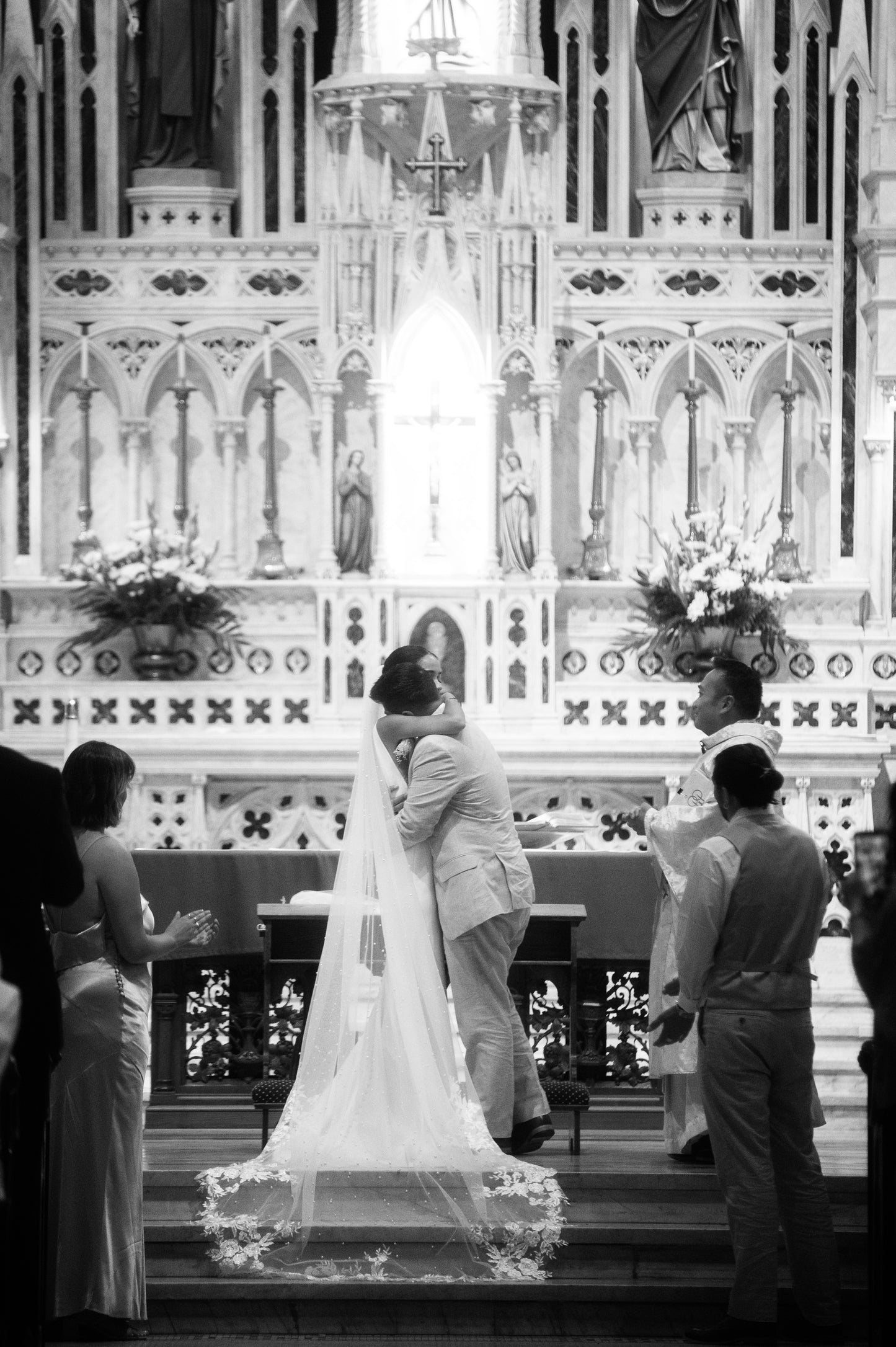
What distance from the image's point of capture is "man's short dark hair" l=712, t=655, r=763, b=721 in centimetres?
628

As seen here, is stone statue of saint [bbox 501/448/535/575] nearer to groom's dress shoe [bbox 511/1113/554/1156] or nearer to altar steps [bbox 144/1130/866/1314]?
groom's dress shoe [bbox 511/1113/554/1156]

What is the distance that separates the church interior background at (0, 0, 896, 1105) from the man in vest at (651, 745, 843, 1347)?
560 centimetres

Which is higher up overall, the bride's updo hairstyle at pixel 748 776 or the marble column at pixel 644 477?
the marble column at pixel 644 477

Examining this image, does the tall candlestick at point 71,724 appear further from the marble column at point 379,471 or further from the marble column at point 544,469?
the marble column at point 544,469

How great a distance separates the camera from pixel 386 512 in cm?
1142

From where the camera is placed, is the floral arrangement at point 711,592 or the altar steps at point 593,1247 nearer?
the altar steps at point 593,1247

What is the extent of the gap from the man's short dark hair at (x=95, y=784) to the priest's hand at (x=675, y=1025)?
1.61m

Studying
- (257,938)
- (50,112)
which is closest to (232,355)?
(50,112)

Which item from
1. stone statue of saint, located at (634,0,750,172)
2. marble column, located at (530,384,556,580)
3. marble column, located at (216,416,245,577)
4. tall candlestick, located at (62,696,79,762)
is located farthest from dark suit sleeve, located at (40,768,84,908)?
stone statue of saint, located at (634,0,750,172)

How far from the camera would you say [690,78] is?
38.5 feet

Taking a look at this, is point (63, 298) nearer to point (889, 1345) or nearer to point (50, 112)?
point (50, 112)

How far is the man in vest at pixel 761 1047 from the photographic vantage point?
515 cm

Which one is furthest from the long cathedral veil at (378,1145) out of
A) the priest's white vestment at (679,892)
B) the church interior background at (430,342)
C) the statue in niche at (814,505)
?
the statue in niche at (814,505)

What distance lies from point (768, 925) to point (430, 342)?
6.95 metres
